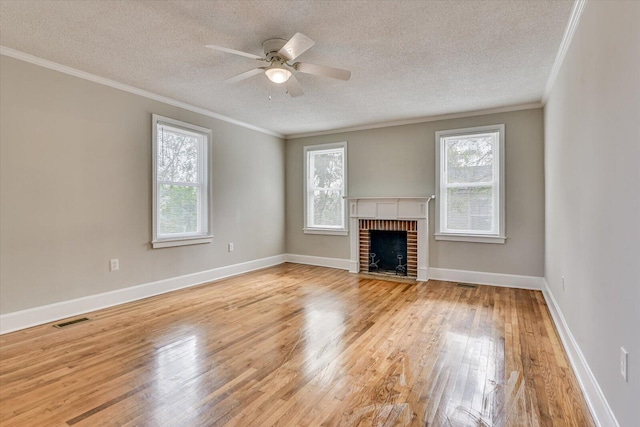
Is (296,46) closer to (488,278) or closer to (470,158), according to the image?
(470,158)

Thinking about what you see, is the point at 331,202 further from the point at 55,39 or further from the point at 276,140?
the point at 55,39

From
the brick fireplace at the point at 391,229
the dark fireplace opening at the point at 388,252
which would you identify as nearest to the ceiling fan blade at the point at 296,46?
the brick fireplace at the point at 391,229

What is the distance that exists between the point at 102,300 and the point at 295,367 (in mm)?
2659

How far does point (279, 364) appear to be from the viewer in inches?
93.7

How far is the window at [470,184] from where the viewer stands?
15.5 feet

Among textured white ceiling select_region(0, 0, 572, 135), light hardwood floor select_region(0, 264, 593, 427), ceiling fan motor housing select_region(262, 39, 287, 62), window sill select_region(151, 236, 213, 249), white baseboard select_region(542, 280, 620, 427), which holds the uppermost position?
textured white ceiling select_region(0, 0, 572, 135)

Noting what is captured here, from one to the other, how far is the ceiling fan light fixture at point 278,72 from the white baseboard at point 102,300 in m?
3.06

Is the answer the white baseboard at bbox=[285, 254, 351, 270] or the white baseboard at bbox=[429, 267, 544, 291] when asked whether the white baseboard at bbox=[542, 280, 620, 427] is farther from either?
the white baseboard at bbox=[285, 254, 351, 270]

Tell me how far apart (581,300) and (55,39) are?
4600mm

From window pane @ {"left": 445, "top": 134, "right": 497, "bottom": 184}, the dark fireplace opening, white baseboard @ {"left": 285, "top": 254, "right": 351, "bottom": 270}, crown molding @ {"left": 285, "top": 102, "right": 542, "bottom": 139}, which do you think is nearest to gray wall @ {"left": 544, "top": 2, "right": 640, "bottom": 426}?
crown molding @ {"left": 285, "top": 102, "right": 542, "bottom": 139}

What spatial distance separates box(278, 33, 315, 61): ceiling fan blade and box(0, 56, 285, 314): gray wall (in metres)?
2.42

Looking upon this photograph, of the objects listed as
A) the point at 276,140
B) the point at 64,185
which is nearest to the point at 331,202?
the point at 276,140

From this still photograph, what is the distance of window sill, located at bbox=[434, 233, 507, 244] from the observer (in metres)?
4.68

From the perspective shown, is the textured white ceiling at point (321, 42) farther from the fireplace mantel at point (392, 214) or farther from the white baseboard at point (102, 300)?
the white baseboard at point (102, 300)
